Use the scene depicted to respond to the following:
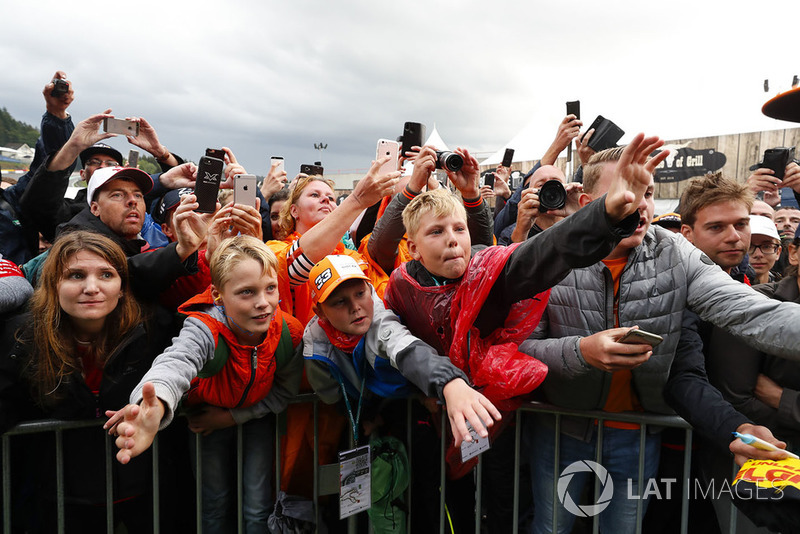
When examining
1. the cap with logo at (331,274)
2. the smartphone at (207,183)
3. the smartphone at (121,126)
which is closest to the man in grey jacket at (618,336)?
the cap with logo at (331,274)

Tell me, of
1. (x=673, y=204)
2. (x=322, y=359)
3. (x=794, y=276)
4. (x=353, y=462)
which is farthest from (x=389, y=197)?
(x=673, y=204)

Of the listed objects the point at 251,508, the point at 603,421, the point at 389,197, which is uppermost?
the point at 389,197

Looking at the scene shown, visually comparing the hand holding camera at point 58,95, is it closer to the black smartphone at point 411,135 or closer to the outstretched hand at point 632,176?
the black smartphone at point 411,135

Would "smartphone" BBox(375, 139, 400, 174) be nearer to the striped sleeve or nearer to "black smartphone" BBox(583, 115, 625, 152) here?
the striped sleeve

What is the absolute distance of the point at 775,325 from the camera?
1447 millimetres

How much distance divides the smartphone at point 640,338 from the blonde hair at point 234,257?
58.7 inches

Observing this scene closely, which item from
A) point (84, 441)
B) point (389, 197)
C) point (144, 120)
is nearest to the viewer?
point (84, 441)

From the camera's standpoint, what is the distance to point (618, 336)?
1572 mm

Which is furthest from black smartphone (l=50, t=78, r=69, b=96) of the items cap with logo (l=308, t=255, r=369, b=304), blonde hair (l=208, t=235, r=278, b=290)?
cap with logo (l=308, t=255, r=369, b=304)

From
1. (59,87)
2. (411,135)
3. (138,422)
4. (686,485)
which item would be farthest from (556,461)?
(59,87)

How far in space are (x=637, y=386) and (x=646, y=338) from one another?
59cm

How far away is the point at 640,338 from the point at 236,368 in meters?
1.62

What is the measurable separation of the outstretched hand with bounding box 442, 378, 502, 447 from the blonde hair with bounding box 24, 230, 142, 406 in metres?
1.49

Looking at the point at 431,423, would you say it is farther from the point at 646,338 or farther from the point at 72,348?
the point at 72,348
